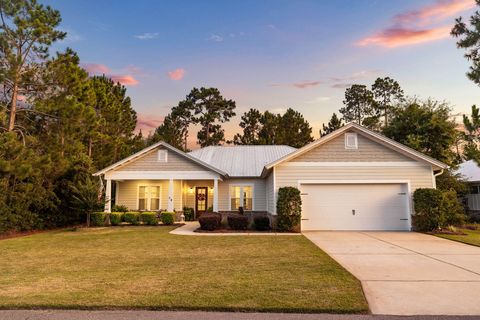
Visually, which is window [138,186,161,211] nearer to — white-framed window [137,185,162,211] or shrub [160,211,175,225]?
white-framed window [137,185,162,211]

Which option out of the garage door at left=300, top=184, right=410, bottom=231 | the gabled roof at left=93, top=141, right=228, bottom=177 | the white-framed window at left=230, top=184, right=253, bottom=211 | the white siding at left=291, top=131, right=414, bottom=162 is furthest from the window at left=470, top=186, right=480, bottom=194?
the gabled roof at left=93, top=141, right=228, bottom=177

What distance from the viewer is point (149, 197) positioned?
20.9m

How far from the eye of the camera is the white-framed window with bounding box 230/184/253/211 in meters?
20.5

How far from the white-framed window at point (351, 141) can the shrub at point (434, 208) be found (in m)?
3.50

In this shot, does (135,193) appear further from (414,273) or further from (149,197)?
(414,273)

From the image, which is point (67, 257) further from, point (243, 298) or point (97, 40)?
point (97, 40)

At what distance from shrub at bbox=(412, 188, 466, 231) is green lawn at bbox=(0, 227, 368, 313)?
7.39m

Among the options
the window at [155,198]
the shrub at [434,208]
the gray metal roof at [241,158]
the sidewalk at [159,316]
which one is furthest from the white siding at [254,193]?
the sidewalk at [159,316]

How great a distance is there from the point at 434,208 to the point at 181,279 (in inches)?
495

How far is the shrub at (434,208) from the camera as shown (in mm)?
13844

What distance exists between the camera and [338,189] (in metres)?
15.2

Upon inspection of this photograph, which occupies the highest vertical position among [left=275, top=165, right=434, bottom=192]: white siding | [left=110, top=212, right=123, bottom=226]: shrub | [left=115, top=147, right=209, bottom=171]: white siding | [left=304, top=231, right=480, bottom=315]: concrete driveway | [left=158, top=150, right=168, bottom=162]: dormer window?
[left=158, top=150, right=168, bottom=162]: dormer window

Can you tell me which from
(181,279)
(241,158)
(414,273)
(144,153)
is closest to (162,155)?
(144,153)

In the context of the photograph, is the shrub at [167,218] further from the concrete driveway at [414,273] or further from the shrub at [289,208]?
the concrete driveway at [414,273]
